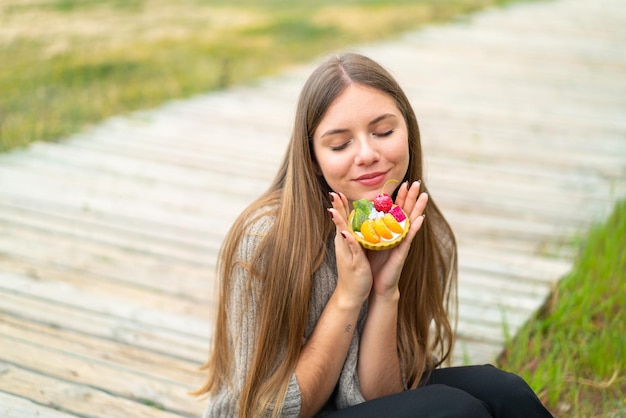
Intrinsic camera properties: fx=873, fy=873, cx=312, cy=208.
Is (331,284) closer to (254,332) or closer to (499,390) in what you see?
(254,332)

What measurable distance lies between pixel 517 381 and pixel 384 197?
2.13 feet

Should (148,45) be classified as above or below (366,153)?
below

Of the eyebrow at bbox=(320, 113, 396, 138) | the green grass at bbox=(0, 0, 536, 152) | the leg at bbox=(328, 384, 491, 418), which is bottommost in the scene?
the green grass at bbox=(0, 0, 536, 152)

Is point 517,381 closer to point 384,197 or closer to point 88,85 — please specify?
point 384,197

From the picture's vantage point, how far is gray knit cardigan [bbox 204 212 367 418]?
2326mm

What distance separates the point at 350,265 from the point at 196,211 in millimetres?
2841

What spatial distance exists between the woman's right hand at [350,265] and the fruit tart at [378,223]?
26mm

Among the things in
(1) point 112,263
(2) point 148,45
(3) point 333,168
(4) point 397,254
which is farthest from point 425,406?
(2) point 148,45

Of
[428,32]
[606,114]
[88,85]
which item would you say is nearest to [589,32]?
[428,32]

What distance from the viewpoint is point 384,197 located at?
7.58ft

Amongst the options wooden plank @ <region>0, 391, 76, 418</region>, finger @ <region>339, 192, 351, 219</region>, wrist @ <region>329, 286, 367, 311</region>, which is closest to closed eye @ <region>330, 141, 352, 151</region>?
finger @ <region>339, 192, 351, 219</region>

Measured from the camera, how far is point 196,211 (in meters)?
5.01

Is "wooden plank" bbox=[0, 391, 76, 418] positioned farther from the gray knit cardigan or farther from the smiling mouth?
the smiling mouth

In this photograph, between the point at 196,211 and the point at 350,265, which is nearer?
the point at 350,265
